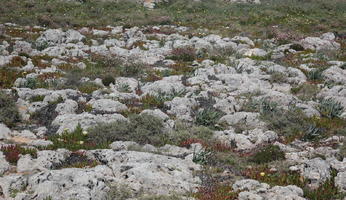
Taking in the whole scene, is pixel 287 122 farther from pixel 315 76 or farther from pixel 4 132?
pixel 4 132

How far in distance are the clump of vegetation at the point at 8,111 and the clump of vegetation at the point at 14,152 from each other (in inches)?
89.8

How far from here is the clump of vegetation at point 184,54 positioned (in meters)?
24.5

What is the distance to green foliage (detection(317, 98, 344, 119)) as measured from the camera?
16203 mm

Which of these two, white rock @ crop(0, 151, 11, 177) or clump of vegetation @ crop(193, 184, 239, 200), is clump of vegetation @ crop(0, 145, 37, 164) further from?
clump of vegetation @ crop(193, 184, 239, 200)

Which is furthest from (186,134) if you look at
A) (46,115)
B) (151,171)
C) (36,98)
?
(36,98)

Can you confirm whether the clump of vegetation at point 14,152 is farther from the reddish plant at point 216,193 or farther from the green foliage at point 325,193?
the green foliage at point 325,193

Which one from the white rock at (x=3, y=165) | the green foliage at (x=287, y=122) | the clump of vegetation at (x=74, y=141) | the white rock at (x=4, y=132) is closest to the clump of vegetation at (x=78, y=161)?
the clump of vegetation at (x=74, y=141)

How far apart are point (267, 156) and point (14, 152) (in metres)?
7.86

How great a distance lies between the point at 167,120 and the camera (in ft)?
48.7

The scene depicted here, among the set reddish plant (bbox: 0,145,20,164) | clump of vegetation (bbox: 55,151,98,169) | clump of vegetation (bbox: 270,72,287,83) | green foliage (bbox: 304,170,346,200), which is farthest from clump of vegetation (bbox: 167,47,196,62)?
green foliage (bbox: 304,170,346,200)

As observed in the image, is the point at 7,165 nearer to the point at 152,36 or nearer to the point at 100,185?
the point at 100,185

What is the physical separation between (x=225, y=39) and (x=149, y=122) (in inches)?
647

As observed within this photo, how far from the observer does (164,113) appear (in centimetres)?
1566

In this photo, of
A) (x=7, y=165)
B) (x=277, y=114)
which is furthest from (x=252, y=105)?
(x=7, y=165)
